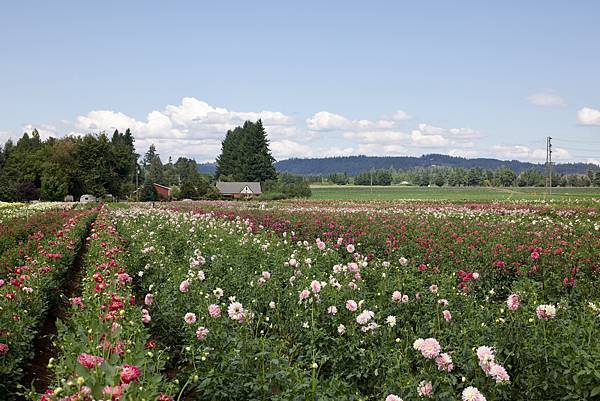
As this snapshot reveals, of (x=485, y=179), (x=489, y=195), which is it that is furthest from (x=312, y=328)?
(x=485, y=179)

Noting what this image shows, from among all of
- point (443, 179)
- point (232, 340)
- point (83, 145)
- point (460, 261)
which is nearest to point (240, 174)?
point (83, 145)

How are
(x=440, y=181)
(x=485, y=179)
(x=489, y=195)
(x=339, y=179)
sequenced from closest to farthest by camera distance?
(x=489, y=195) → (x=485, y=179) → (x=440, y=181) → (x=339, y=179)

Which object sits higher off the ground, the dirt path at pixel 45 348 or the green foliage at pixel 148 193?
the green foliage at pixel 148 193

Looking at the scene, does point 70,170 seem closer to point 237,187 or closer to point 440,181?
point 237,187

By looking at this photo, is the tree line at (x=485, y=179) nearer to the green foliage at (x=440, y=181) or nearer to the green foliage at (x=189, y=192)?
the green foliage at (x=440, y=181)

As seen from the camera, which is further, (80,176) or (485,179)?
(485,179)

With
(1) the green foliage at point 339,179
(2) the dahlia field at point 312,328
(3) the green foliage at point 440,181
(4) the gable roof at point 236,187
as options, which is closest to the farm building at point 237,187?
(4) the gable roof at point 236,187

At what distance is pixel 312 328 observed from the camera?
5.53 m

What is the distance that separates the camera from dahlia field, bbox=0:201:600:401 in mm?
3805

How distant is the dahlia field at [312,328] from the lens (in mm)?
3805

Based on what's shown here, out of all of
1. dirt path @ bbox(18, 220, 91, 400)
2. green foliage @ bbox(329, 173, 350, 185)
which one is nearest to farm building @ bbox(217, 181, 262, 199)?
green foliage @ bbox(329, 173, 350, 185)

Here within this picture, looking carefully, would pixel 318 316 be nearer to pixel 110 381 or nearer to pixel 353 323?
pixel 353 323

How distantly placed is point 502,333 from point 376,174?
12894cm

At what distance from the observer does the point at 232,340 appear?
470 cm
